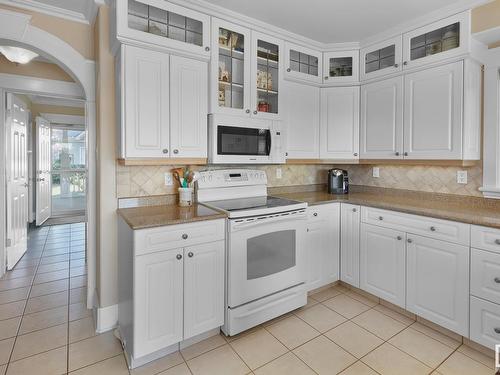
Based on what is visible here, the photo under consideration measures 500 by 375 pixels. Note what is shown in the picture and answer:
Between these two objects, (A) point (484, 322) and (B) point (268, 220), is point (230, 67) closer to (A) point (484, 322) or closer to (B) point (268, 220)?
(B) point (268, 220)

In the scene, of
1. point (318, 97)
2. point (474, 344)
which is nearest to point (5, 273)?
point (318, 97)

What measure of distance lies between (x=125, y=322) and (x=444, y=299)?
229 cm

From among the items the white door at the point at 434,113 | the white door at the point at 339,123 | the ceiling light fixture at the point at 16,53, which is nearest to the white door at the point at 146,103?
the ceiling light fixture at the point at 16,53

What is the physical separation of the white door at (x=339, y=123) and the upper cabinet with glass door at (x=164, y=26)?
1.45m

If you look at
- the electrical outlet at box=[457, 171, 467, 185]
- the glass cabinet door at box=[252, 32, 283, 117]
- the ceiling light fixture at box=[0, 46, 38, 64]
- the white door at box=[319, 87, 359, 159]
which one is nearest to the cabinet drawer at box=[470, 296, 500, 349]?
the electrical outlet at box=[457, 171, 467, 185]

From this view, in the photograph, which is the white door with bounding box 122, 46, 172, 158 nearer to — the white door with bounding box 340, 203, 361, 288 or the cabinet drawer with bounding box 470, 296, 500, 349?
the white door with bounding box 340, 203, 361, 288

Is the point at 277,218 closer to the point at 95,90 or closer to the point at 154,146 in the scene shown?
the point at 154,146

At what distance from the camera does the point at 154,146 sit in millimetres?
2139

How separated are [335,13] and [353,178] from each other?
1.84 meters

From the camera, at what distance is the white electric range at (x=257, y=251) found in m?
2.10

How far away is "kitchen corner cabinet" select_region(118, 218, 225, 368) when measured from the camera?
1786 millimetres

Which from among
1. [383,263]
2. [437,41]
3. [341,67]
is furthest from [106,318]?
[437,41]

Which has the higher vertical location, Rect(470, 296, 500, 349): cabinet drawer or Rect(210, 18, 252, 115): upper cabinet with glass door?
Rect(210, 18, 252, 115): upper cabinet with glass door

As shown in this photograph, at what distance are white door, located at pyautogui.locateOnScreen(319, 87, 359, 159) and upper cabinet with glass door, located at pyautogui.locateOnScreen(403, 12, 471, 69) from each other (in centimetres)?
61
